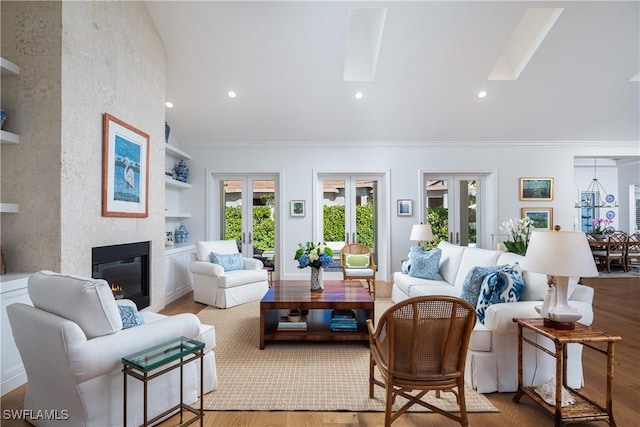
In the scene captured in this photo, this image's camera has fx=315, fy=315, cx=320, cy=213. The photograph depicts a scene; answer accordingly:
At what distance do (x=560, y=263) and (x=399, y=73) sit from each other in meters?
3.82

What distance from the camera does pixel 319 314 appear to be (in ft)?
12.2

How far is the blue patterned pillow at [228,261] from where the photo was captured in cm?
484

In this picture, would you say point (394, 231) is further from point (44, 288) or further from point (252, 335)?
point (44, 288)

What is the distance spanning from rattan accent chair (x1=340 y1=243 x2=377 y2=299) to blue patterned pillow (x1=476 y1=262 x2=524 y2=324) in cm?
218

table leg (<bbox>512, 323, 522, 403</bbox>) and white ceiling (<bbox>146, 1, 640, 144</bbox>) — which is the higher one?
white ceiling (<bbox>146, 1, 640, 144</bbox>)

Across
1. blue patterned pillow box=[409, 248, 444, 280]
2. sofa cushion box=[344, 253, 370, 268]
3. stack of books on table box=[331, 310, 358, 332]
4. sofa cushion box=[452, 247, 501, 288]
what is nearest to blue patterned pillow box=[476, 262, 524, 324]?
sofa cushion box=[452, 247, 501, 288]

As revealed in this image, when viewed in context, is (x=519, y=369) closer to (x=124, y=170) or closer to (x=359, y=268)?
(x=359, y=268)

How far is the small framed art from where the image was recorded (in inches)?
245

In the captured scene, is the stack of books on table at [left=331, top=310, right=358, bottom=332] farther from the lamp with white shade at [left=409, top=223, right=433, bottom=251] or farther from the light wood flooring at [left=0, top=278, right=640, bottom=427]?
the lamp with white shade at [left=409, top=223, right=433, bottom=251]

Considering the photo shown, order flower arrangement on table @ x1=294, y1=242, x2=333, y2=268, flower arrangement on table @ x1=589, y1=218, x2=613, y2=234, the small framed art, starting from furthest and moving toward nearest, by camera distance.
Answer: flower arrangement on table @ x1=589, y1=218, x2=613, y2=234 < the small framed art < flower arrangement on table @ x1=294, y1=242, x2=333, y2=268

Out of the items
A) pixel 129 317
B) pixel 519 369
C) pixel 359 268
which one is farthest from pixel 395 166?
pixel 129 317

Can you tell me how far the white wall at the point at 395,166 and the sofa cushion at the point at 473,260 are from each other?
7.97ft

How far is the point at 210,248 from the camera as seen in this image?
5.06 meters

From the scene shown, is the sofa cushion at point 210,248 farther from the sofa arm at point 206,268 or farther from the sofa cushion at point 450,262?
the sofa cushion at point 450,262
